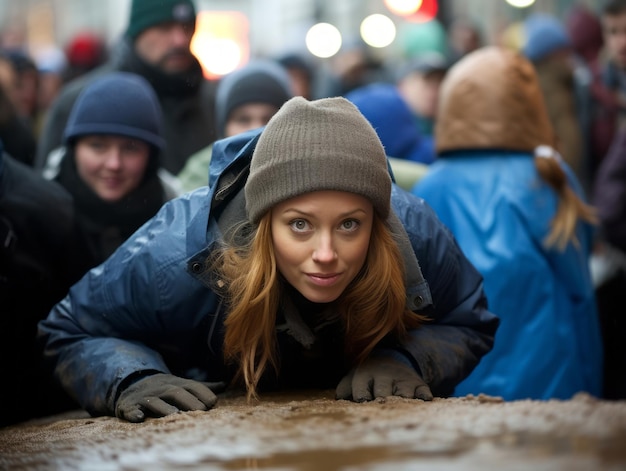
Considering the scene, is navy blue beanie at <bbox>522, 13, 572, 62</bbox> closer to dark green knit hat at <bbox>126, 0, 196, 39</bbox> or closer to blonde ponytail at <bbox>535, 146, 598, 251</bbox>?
dark green knit hat at <bbox>126, 0, 196, 39</bbox>

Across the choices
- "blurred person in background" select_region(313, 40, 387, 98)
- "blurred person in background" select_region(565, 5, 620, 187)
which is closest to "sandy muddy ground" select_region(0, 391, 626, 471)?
"blurred person in background" select_region(565, 5, 620, 187)

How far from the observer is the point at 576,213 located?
670cm

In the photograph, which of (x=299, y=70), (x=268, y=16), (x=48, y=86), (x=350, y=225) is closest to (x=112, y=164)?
(x=350, y=225)

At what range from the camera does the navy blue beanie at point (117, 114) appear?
7.00m

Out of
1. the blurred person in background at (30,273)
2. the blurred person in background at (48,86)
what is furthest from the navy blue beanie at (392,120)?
the blurred person in background at (48,86)

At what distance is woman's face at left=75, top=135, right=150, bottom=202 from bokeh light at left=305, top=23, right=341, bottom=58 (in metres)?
11.0

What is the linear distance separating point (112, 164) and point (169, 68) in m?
1.70

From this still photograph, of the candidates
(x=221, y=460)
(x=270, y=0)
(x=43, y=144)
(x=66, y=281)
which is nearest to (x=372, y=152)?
(x=221, y=460)

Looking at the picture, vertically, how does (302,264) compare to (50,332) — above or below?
above

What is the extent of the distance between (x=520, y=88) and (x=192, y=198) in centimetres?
267

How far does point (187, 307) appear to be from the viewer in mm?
4746

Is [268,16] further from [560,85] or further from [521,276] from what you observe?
[521,276]

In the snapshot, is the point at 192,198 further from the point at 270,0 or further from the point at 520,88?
the point at 270,0

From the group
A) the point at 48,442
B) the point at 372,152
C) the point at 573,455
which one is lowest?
the point at 48,442
